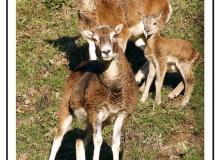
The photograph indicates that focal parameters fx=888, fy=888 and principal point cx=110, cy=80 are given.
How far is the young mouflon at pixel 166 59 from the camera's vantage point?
15.0m

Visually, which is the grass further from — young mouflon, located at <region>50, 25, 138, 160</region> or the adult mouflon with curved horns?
young mouflon, located at <region>50, 25, 138, 160</region>

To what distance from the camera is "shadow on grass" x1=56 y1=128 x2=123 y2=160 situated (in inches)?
512

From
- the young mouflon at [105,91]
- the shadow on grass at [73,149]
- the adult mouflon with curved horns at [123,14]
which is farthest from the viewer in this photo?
the adult mouflon with curved horns at [123,14]

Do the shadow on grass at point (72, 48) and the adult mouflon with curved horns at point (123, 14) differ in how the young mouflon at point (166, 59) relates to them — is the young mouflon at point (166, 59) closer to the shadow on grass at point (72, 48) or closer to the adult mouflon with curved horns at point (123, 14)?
the adult mouflon with curved horns at point (123, 14)

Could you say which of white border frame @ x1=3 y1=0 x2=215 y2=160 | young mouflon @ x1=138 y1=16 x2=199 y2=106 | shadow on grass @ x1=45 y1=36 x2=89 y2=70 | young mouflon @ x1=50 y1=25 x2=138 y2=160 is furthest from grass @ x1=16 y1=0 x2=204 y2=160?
young mouflon @ x1=50 y1=25 x2=138 y2=160

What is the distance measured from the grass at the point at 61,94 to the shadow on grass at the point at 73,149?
0.05ft

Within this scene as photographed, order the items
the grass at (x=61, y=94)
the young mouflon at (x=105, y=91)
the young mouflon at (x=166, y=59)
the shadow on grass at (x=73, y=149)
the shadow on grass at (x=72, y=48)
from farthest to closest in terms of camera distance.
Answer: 1. the shadow on grass at (x=72, y=48)
2. the young mouflon at (x=166, y=59)
3. the grass at (x=61, y=94)
4. the shadow on grass at (x=73, y=149)
5. the young mouflon at (x=105, y=91)

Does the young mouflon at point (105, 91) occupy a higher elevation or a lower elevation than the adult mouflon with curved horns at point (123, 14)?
lower

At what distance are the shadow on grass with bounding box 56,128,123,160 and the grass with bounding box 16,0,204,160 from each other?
0.05 feet
